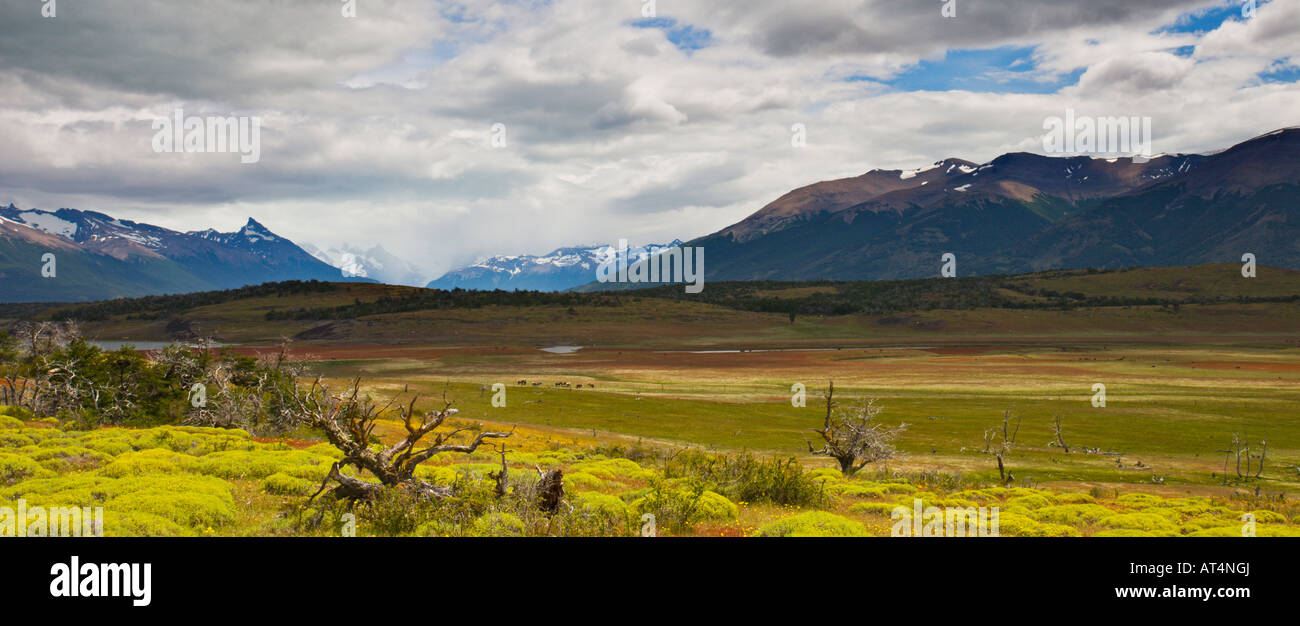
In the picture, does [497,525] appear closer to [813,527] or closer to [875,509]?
[813,527]

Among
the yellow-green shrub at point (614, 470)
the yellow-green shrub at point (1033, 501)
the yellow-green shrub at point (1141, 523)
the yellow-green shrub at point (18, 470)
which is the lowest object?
the yellow-green shrub at point (1033, 501)

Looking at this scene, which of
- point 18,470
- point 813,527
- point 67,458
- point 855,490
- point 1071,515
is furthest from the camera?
point 855,490

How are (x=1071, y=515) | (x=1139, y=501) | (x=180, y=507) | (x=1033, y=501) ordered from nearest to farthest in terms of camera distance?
(x=180, y=507)
(x=1071, y=515)
(x=1033, y=501)
(x=1139, y=501)

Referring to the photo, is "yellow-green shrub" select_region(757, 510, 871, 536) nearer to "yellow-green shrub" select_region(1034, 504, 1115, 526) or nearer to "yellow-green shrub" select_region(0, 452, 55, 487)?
"yellow-green shrub" select_region(1034, 504, 1115, 526)

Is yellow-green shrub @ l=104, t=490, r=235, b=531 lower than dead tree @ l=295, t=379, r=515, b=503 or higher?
lower

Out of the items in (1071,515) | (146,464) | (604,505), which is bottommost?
(1071,515)

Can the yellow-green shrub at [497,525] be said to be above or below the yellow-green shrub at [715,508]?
above

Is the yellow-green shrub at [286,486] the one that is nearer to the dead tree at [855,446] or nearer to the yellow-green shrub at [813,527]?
the yellow-green shrub at [813,527]

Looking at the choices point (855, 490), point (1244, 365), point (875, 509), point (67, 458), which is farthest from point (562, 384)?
point (1244, 365)
